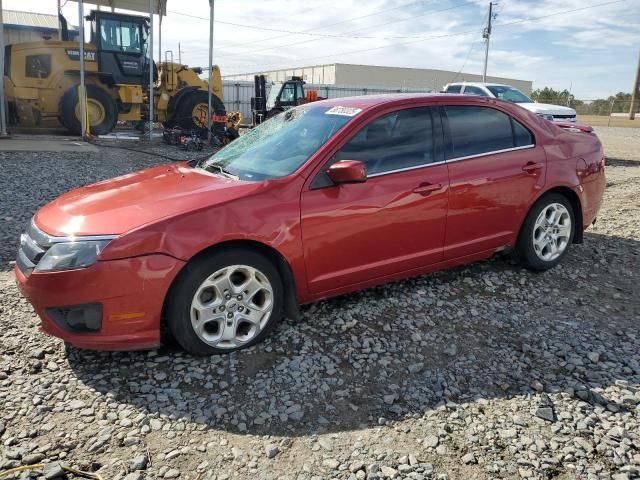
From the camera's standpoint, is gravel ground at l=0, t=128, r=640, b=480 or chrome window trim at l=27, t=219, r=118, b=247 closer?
gravel ground at l=0, t=128, r=640, b=480

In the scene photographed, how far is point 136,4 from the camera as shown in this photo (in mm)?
16688

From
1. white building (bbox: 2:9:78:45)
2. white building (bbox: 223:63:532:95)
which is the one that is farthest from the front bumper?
white building (bbox: 223:63:532:95)

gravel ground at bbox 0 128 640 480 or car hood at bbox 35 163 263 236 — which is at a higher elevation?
car hood at bbox 35 163 263 236

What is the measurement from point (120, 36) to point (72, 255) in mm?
15065

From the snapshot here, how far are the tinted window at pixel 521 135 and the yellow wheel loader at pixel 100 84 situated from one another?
38.6 feet

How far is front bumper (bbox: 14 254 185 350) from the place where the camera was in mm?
2842

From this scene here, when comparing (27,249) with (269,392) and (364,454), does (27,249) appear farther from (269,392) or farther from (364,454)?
(364,454)

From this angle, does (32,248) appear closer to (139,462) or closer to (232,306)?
(232,306)

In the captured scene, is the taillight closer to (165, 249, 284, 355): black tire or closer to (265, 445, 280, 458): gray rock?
(165, 249, 284, 355): black tire

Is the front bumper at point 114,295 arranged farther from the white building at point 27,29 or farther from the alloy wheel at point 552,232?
the white building at point 27,29

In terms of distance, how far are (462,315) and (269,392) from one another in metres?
1.69

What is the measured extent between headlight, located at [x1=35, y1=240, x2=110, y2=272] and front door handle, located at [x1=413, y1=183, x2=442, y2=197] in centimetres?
215

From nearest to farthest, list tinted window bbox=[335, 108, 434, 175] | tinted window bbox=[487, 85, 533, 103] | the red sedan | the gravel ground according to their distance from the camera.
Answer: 1. the gravel ground
2. the red sedan
3. tinted window bbox=[335, 108, 434, 175]
4. tinted window bbox=[487, 85, 533, 103]

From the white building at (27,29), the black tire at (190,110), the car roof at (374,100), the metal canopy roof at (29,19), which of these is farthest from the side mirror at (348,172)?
the metal canopy roof at (29,19)
